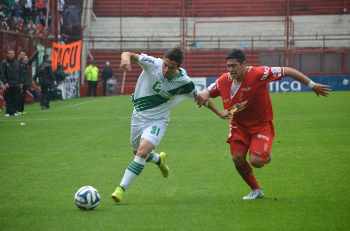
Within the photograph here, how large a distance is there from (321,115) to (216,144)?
9.13 m

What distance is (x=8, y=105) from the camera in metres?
27.0

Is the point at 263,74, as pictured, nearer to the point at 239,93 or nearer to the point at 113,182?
the point at 239,93

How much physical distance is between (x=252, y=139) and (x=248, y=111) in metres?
0.36

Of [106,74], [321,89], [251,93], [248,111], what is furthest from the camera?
[106,74]

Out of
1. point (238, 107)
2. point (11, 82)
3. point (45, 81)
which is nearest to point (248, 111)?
point (238, 107)

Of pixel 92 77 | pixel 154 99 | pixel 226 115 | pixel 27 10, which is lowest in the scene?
pixel 92 77

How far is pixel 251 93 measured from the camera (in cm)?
1029

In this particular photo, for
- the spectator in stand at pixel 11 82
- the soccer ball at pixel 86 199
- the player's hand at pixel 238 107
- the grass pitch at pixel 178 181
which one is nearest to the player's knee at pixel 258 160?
the grass pitch at pixel 178 181

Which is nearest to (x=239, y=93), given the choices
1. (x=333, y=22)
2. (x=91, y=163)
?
(x=91, y=163)

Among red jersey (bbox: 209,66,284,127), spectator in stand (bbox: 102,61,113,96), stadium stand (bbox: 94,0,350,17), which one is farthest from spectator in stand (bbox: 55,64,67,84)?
red jersey (bbox: 209,66,284,127)

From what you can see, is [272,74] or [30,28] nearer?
[272,74]

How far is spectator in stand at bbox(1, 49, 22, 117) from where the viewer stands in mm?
26766

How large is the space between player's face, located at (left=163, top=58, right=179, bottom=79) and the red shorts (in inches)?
39.5

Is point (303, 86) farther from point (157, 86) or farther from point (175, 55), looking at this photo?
point (175, 55)
